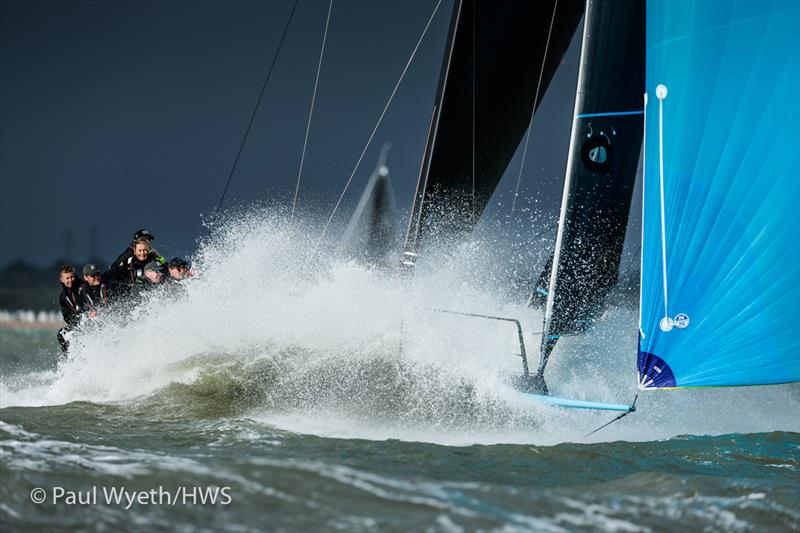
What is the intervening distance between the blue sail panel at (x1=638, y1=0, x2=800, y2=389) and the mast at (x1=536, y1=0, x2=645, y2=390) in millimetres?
781

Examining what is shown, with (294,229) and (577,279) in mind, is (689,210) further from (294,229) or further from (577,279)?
(294,229)

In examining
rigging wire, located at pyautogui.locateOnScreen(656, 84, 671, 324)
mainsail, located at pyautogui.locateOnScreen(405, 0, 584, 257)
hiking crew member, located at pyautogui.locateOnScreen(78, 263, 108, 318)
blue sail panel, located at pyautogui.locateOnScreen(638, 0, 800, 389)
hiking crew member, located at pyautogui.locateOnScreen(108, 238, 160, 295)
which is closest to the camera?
blue sail panel, located at pyautogui.locateOnScreen(638, 0, 800, 389)

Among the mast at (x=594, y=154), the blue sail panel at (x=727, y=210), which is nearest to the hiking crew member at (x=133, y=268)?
the mast at (x=594, y=154)

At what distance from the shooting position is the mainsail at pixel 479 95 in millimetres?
9320

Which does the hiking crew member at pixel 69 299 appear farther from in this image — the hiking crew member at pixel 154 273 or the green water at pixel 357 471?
the green water at pixel 357 471

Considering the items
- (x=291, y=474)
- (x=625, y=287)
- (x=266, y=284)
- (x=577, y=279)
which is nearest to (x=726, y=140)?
(x=577, y=279)

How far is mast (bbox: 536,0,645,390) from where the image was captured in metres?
7.92

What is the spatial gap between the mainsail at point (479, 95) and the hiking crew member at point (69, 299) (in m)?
3.98

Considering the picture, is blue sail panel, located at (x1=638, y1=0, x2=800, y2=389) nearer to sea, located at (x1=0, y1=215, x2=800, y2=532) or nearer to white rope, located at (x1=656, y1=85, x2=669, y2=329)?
white rope, located at (x1=656, y1=85, x2=669, y2=329)

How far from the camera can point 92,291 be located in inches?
415

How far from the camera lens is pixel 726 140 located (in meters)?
7.09

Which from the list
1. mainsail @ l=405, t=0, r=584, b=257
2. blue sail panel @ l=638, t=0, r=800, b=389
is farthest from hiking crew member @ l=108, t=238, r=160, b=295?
blue sail panel @ l=638, t=0, r=800, b=389

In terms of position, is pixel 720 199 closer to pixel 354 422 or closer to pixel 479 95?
pixel 479 95

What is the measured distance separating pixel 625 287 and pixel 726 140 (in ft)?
8.95
